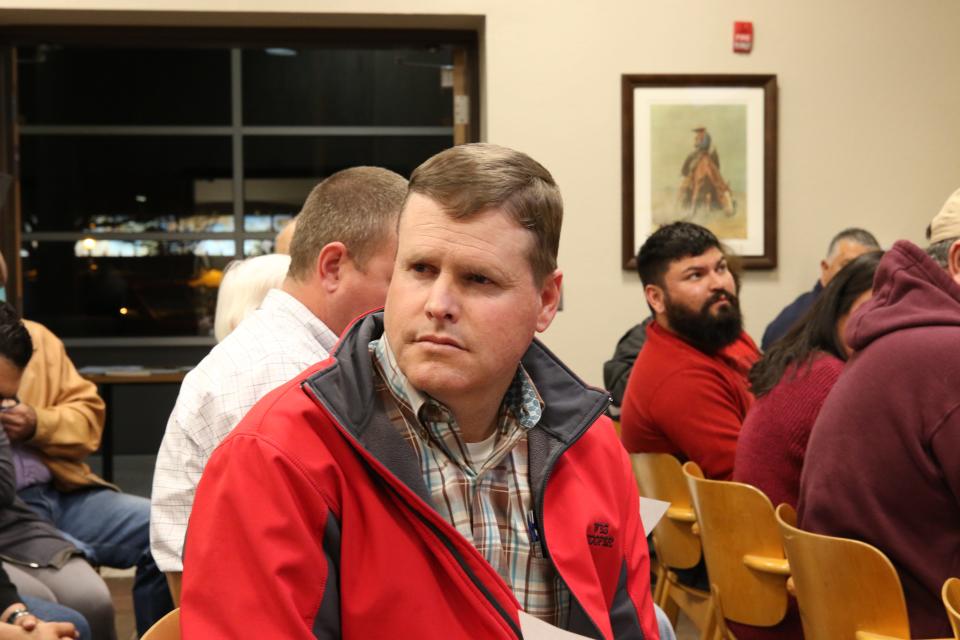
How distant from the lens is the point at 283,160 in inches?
354

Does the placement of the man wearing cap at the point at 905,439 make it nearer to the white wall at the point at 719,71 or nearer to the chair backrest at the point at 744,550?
the chair backrest at the point at 744,550

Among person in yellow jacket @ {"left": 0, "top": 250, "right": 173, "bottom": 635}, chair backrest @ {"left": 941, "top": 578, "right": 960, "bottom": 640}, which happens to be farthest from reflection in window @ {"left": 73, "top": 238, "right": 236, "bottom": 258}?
chair backrest @ {"left": 941, "top": 578, "right": 960, "bottom": 640}

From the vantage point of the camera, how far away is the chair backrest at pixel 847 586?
6.55 feet

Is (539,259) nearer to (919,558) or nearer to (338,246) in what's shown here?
(338,246)

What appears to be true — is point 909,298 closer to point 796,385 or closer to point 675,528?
point 796,385

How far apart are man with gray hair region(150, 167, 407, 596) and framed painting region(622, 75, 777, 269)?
125 inches

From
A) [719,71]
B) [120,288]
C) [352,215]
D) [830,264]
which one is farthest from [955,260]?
[120,288]

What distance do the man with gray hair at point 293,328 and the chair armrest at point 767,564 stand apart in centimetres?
108

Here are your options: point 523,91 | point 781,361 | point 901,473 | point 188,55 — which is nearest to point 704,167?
point 523,91

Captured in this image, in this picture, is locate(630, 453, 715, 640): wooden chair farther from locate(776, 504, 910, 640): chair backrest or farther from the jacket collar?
the jacket collar

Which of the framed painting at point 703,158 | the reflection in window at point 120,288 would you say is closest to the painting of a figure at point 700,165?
the framed painting at point 703,158

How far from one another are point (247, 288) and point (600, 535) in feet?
5.50

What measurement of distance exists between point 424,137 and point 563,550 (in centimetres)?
785

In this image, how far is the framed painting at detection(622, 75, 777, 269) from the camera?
208 inches
